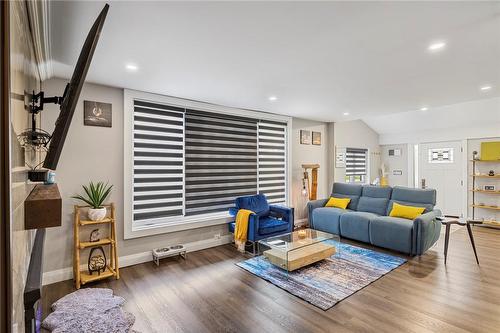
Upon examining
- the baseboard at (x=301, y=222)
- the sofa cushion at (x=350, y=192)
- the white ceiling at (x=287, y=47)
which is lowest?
the baseboard at (x=301, y=222)

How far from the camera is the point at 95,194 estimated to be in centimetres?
319

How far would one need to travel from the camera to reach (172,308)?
2572 millimetres

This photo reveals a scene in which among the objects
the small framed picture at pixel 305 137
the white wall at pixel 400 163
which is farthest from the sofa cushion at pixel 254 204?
the white wall at pixel 400 163

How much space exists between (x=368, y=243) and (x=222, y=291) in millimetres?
2976

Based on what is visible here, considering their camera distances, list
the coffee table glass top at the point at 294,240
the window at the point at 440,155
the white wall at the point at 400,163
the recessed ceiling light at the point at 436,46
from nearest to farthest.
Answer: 1. the recessed ceiling light at the point at 436,46
2. the coffee table glass top at the point at 294,240
3. the window at the point at 440,155
4. the white wall at the point at 400,163

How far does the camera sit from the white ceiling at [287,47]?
6.14ft

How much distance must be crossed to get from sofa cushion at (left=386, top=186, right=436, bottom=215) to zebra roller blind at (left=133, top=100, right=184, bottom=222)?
3984mm

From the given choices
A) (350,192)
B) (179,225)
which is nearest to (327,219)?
(350,192)

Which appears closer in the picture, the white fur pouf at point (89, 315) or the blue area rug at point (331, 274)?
the white fur pouf at point (89, 315)

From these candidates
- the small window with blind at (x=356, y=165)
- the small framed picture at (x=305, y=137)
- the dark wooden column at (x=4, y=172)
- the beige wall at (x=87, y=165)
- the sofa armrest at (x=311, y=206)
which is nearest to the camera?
the dark wooden column at (x=4, y=172)

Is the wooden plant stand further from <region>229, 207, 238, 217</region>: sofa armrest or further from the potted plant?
<region>229, 207, 238, 217</region>: sofa armrest

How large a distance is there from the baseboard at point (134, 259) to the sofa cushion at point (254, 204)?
0.71m

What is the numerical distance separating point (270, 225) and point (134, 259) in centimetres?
215

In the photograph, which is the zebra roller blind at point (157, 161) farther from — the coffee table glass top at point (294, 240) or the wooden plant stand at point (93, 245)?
the coffee table glass top at point (294, 240)
